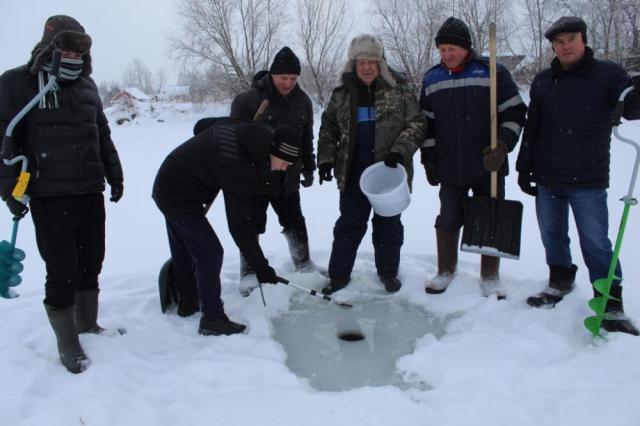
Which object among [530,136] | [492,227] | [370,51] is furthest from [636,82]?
[370,51]

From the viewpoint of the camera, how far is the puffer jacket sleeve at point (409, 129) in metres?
2.87

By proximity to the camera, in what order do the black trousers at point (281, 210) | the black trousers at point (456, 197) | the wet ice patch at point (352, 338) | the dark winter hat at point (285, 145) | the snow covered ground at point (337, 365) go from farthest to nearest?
the black trousers at point (281, 210), the black trousers at point (456, 197), the wet ice patch at point (352, 338), the dark winter hat at point (285, 145), the snow covered ground at point (337, 365)

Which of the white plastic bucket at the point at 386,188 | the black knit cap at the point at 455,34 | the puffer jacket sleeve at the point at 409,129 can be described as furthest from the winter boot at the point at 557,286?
the black knit cap at the point at 455,34

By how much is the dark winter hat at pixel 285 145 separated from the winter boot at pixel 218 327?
105cm

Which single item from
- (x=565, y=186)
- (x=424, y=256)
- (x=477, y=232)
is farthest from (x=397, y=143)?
(x=424, y=256)

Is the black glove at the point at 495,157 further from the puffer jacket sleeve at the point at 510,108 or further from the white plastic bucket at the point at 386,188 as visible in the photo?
the white plastic bucket at the point at 386,188

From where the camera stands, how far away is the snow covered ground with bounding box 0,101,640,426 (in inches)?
78.0

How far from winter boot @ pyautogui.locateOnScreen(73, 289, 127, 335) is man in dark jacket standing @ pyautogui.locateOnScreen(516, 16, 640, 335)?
100 inches

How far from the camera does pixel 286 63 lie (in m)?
2.88

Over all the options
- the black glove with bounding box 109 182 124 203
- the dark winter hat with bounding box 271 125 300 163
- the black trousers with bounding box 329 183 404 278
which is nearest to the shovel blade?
the black trousers with bounding box 329 183 404 278

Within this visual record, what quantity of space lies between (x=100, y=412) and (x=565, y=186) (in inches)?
99.1

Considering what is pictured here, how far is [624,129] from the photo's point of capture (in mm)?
9797

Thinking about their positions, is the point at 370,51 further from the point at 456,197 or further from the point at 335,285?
the point at 335,285

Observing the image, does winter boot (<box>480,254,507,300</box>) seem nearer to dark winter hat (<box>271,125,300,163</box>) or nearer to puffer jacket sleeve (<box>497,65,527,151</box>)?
puffer jacket sleeve (<box>497,65,527,151</box>)
